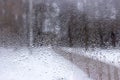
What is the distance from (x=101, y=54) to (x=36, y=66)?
120 centimetres

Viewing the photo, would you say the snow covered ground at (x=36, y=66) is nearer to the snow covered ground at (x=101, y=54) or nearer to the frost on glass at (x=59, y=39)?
the frost on glass at (x=59, y=39)

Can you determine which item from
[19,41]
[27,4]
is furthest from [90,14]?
[19,41]

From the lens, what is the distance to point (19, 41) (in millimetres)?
4770

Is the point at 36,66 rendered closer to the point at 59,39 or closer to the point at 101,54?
the point at 101,54

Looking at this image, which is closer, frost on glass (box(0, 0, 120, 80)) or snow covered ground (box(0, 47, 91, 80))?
snow covered ground (box(0, 47, 91, 80))

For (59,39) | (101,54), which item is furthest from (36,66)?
(59,39)

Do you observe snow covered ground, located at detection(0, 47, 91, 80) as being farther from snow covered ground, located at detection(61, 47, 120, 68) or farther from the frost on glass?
snow covered ground, located at detection(61, 47, 120, 68)

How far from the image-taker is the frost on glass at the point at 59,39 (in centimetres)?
321

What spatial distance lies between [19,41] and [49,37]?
608 mm

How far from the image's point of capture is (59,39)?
516 cm

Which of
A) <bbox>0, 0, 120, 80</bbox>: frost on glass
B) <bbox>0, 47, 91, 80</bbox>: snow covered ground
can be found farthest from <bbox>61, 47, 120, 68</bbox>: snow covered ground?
<bbox>0, 47, 91, 80</bbox>: snow covered ground

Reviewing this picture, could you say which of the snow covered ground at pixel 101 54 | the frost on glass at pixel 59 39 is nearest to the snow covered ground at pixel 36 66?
the frost on glass at pixel 59 39

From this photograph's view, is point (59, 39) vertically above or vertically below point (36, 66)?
above

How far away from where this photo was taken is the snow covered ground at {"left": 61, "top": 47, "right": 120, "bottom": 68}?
12.0 ft
